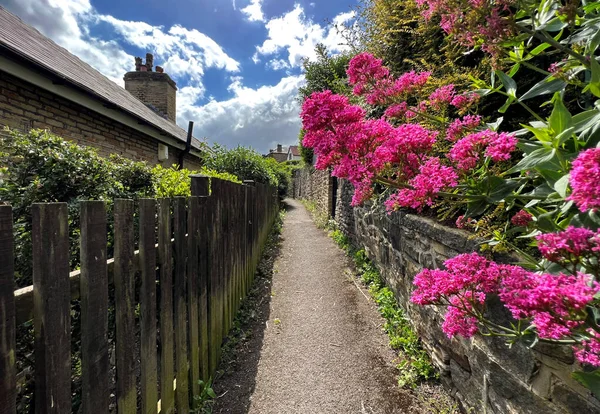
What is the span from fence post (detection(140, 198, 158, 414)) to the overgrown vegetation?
6.03 feet

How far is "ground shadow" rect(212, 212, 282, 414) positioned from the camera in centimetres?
227

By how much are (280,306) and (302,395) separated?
1.59 metres

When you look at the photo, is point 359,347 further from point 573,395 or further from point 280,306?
point 573,395

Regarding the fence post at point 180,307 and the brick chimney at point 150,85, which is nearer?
the fence post at point 180,307

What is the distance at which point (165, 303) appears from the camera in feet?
5.68

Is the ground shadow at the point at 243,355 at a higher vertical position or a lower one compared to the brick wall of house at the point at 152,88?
lower

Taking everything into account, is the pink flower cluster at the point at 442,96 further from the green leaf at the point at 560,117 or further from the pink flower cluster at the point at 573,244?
the pink flower cluster at the point at 573,244

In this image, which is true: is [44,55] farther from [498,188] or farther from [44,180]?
[498,188]

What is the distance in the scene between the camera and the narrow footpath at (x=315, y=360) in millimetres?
2246

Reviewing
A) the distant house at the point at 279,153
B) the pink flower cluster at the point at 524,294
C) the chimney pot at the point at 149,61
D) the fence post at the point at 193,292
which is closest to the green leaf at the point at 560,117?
the pink flower cluster at the point at 524,294

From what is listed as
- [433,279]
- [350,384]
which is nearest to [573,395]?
[433,279]

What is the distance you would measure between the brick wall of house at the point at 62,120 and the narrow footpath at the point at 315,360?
12.5 feet

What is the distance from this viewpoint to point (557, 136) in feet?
2.92

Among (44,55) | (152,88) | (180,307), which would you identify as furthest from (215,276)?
(152,88)
